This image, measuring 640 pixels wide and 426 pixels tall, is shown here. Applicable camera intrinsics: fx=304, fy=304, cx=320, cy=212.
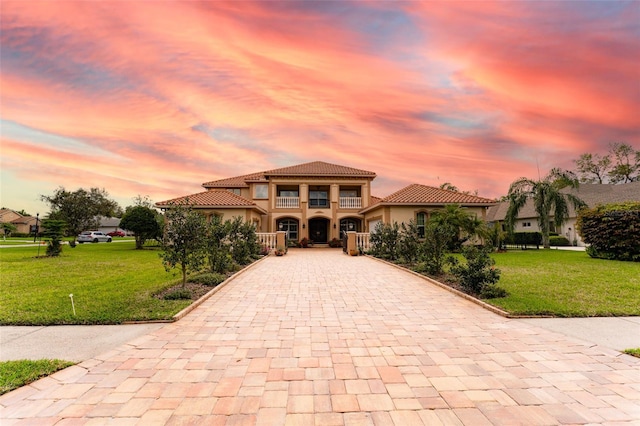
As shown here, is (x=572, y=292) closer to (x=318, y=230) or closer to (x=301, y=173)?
(x=301, y=173)

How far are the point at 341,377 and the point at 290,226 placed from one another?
77.7 feet

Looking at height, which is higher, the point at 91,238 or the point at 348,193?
the point at 348,193

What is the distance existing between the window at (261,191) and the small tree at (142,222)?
7.89 metres

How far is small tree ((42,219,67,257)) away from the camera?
16188 mm

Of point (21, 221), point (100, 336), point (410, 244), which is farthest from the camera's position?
point (21, 221)

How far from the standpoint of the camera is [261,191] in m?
26.7

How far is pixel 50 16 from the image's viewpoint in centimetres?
646

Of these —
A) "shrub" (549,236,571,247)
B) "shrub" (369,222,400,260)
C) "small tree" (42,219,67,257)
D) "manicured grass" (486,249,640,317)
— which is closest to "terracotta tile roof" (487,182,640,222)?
"shrub" (549,236,571,247)

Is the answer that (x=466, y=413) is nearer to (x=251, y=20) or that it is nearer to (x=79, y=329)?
(x=79, y=329)

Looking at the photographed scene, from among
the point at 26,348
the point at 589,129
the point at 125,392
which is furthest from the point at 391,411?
the point at 589,129

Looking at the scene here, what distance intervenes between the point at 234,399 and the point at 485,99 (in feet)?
46.2

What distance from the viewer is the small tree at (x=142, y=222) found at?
22344 mm

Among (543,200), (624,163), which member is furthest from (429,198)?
(624,163)

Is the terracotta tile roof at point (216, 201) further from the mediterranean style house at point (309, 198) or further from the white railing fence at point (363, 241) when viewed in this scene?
the white railing fence at point (363, 241)
